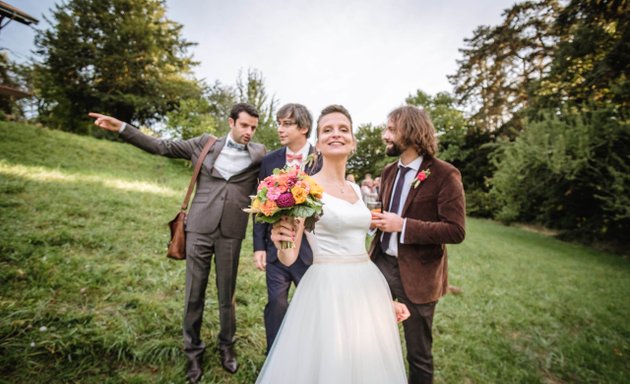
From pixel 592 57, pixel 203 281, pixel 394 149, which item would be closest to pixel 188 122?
pixel 203 281

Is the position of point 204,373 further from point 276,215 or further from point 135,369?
point 276,215

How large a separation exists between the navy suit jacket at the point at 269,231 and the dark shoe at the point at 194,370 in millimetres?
1216

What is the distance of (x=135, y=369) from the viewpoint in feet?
8.55

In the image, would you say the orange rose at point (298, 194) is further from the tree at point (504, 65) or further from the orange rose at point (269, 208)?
the tree at point (504, 65)

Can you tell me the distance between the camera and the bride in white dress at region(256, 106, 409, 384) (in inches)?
65.6

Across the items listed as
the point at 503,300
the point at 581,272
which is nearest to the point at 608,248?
the point at 581,272

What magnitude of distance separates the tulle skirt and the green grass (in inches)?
55.3

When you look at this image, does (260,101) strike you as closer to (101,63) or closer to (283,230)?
(283,230)

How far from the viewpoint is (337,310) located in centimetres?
178

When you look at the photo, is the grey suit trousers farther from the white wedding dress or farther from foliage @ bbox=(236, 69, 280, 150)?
foliage @ bbox=(236, 69, 280, 150)

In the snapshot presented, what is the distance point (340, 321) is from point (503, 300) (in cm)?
575

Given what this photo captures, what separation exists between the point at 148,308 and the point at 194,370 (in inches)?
48.0

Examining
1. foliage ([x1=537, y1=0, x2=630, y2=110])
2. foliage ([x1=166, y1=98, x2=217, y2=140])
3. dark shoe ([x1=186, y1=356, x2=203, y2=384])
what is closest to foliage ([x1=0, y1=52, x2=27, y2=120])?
foliage ([x1=166, y1=98, x2=217, y2=140])

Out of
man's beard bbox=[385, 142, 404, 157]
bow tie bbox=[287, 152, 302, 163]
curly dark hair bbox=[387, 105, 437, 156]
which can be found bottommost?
→ bow tie bbox=[287, 152, 302, 163]
